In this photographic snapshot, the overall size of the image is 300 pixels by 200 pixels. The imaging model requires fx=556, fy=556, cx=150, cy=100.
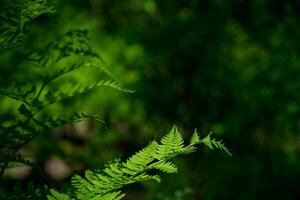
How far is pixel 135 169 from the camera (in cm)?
142

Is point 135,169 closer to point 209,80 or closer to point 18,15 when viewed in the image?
point 18,15

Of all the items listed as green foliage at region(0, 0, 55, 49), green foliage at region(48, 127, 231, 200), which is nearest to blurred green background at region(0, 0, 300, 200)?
green foliage at region(0, 0, 55, 49)

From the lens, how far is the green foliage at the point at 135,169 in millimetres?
1397

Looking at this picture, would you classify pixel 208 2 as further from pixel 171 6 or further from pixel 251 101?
pixel 251 101

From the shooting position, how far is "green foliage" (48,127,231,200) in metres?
1.40

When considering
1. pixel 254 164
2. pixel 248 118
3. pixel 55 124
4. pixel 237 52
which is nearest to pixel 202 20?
pixel 237 52

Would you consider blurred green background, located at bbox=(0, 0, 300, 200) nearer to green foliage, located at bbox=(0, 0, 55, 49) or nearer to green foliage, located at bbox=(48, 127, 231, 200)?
green foliage, located at bbox=(0, 0, 55, 49)

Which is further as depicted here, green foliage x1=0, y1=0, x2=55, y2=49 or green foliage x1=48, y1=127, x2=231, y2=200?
green foliage x1=0, y1=0, x2=55, y2=49

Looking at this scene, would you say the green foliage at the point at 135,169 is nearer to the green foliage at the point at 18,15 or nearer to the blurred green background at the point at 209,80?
the green foliage at the point at 18,15

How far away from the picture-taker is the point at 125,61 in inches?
160

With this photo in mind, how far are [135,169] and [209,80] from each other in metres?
2.46

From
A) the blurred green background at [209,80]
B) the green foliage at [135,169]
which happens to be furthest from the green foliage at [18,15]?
the blurred green background at [209,80]

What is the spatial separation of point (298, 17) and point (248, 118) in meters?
0.79

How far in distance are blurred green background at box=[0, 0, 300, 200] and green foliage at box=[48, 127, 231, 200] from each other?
1994 millimetres
